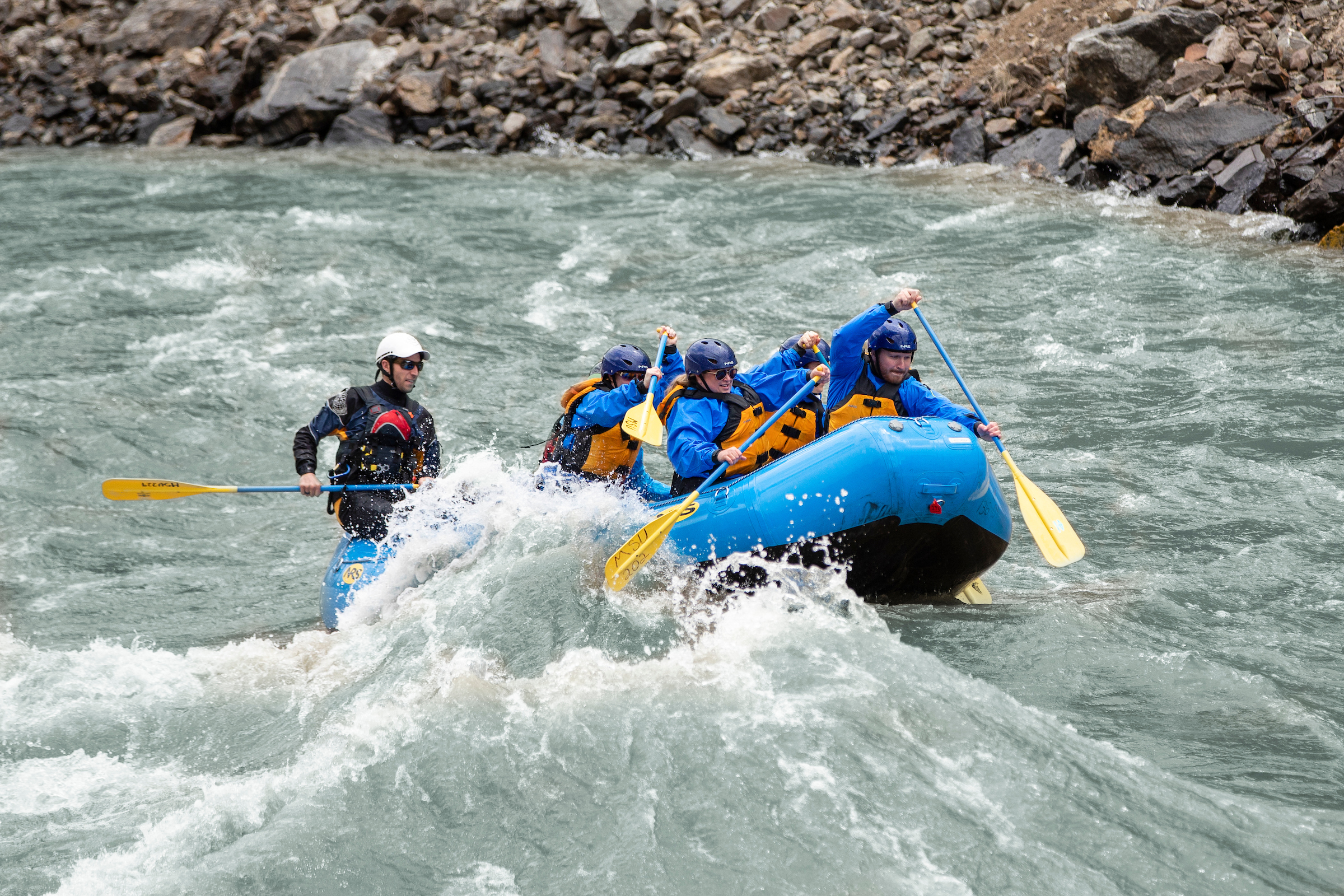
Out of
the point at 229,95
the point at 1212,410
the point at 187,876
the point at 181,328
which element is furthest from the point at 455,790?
the point at 229,95

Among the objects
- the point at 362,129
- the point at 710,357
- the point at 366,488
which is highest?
the point at 710,357

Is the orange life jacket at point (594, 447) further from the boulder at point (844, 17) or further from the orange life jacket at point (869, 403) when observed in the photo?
the boulder at point (844, 17)

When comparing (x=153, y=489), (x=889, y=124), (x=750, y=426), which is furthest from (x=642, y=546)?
(x=889, y=124)

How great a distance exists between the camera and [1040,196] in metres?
13.4

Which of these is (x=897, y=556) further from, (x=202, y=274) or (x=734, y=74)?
(x=734, y=74)

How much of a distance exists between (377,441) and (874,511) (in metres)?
2.53

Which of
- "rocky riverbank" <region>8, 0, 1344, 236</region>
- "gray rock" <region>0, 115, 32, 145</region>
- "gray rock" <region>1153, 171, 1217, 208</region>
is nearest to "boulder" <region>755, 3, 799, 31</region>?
"rocky riverbank" <region>8, 0, 1344, 236</region>

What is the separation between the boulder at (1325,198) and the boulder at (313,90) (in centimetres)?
1445

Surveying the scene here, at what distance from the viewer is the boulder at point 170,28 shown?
2267 cm

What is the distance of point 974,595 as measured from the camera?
582cm

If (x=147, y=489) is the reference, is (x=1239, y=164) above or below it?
above

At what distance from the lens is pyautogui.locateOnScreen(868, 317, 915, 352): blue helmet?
19.6 feet

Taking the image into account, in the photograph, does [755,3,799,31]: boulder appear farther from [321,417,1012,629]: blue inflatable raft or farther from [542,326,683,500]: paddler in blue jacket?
[321,417,1012,629]: blue inflatable raft

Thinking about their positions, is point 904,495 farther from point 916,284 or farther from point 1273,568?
point 916,284
